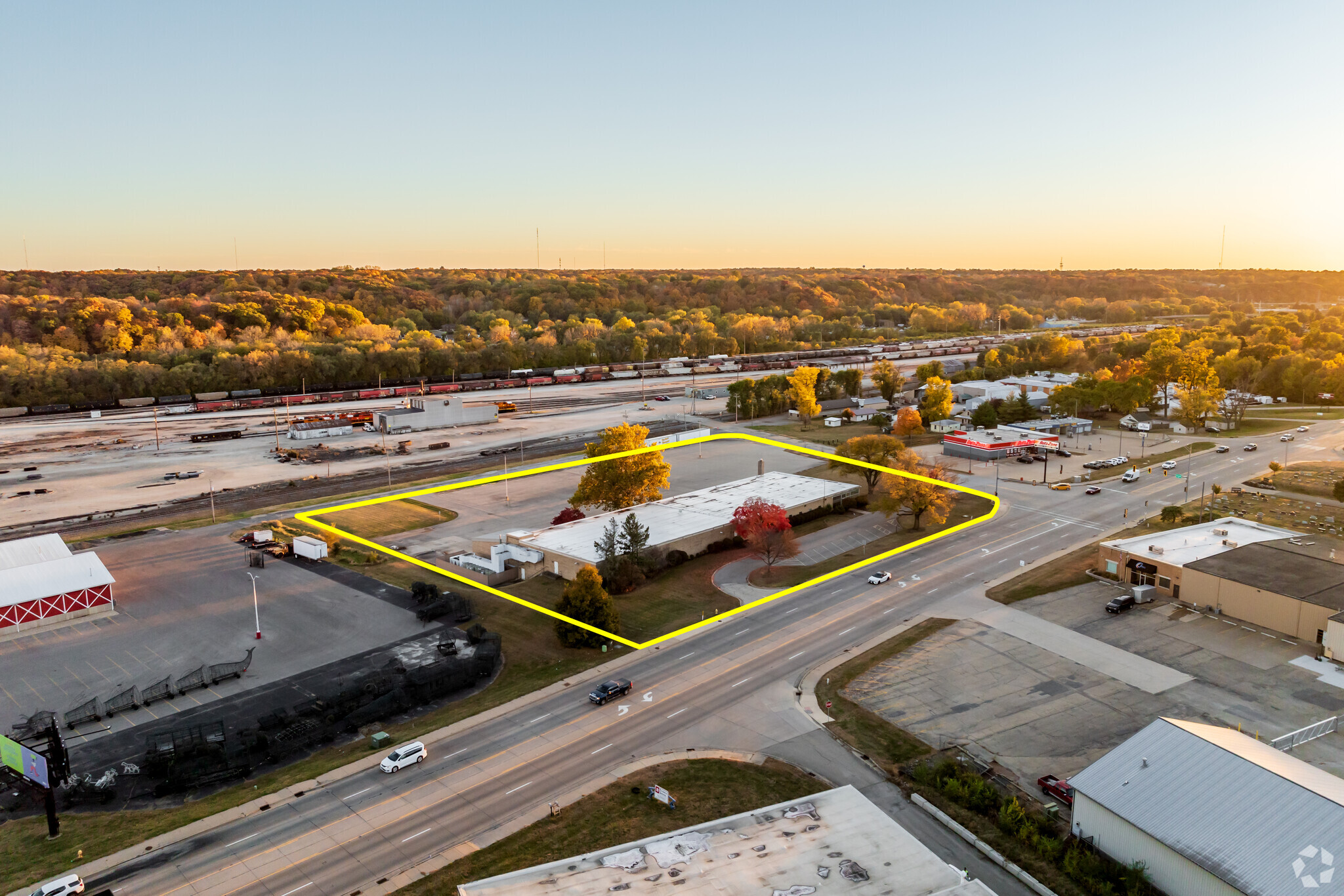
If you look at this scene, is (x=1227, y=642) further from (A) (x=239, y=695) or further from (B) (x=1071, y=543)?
(A) (x=239, y=695)

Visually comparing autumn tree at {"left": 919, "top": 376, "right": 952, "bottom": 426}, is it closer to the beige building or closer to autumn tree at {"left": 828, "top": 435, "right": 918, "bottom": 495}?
autumn tree at {"left": 828, "top": 435, "right": 918, "bottom": 495}

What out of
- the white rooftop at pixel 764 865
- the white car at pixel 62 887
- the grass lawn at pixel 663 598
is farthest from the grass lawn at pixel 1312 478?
the white car at pixel 62 887

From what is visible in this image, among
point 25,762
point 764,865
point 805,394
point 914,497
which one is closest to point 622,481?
point 914,497

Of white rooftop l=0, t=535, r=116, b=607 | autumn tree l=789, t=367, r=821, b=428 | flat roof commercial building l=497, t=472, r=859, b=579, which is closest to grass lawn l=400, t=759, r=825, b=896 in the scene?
flat roof commercial building l=497, t=472, r=859, b=579

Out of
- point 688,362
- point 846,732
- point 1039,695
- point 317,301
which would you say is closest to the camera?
point 846,732

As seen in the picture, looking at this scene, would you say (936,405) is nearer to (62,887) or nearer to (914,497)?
(914,497)

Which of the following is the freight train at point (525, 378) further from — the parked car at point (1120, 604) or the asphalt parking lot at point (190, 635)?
the parked car at point (1120, 604)

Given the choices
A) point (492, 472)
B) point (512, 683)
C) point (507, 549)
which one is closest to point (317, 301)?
point (492, 472)
